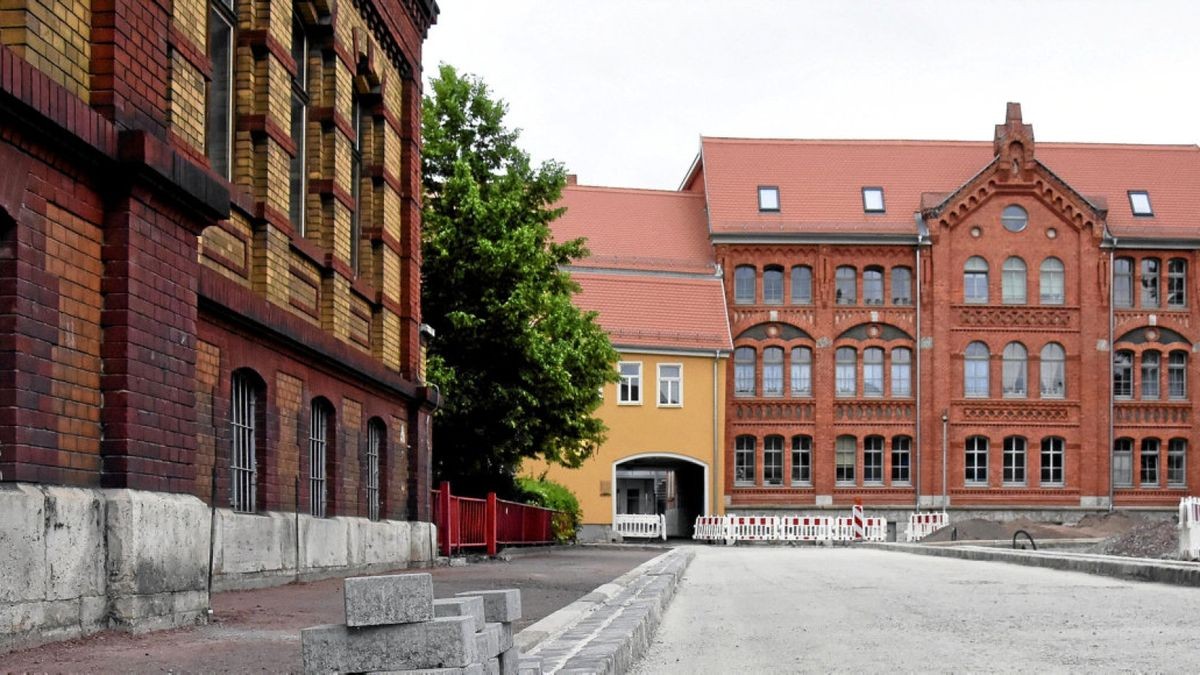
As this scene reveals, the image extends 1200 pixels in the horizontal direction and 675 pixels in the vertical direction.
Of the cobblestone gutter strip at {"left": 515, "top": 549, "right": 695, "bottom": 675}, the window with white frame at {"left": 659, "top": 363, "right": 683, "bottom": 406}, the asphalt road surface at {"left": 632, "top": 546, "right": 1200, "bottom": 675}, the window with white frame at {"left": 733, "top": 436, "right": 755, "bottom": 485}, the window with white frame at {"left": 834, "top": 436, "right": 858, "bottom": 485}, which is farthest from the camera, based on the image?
the window with white frame at {"left": 834, "top": 436, "right": 858, "bottom": 485}

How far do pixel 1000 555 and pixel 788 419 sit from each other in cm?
2962

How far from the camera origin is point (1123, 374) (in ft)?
193

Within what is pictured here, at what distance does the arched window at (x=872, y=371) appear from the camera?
191ft

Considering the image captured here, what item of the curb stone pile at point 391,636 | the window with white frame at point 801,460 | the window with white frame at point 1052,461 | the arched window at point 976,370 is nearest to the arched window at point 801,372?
the window with white frame at point 801,460

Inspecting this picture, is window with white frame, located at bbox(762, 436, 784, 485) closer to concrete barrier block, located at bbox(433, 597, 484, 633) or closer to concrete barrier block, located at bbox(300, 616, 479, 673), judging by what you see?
concrete barrier block, located at bbox(433, 597, 484, 633)

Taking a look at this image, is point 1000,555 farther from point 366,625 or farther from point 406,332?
point 366,625

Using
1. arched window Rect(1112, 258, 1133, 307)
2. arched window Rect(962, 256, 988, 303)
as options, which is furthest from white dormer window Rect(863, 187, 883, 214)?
arched window Rect(1112, 258, 1133, 307)

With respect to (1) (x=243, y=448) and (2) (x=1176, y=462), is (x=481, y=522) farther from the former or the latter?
(2) (x=1176, y=462)

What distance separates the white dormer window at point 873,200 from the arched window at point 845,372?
5.31 metres

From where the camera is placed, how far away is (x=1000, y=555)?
28.4m

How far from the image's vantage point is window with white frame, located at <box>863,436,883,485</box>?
190 feet

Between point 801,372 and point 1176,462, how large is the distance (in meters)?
14.8

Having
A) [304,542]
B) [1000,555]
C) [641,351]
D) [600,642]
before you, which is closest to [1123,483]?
[641,351]

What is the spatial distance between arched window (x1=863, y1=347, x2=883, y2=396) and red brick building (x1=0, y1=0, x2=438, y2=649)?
3749 cm
